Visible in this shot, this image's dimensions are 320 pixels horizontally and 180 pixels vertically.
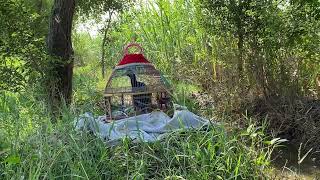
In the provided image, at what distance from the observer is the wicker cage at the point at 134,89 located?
16.4 feet

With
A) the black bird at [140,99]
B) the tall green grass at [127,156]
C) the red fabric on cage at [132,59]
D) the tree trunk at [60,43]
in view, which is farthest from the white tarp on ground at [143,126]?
the tree trunk at [60,43]

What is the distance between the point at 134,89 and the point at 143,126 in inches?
25.3

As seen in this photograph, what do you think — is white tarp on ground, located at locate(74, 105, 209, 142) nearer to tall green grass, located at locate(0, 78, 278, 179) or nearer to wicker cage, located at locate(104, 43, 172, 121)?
tall green grass, located at locate(0, 78, 278, 179)

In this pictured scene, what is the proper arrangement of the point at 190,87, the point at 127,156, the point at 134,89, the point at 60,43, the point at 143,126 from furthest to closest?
the point at 190,87
the point at 60,43
the point at 134,89
the point at 143,126
the point at 127,156

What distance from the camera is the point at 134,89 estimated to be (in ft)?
16.3

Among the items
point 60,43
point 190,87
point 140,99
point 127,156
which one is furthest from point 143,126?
point 190,87

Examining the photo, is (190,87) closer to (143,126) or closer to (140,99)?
(140,99)

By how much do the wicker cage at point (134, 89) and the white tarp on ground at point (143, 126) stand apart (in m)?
0.31

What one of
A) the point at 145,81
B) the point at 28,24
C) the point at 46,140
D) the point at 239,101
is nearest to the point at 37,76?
the point at 28,24

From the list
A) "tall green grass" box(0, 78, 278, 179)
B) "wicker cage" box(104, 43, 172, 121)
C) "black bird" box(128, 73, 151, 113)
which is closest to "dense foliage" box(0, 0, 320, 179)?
"tall green grass" box(0, 78, 278, 179)

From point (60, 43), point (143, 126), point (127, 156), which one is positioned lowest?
point (127, 156)

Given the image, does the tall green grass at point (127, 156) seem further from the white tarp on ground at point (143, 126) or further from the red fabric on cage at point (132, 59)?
the red fabric on cage at point (132, 59)

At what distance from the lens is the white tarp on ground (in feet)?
13.3

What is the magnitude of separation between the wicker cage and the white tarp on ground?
12.2 inches
